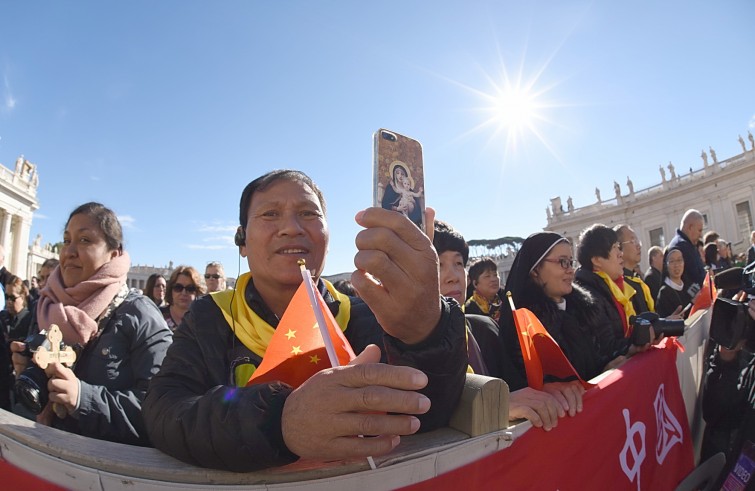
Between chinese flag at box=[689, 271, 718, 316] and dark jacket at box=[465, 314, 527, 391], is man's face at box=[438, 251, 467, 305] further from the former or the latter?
chinese flag at box=[689, 271, 718, 316]

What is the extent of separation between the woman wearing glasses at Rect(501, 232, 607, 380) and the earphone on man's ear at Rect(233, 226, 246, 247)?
1.83 meters

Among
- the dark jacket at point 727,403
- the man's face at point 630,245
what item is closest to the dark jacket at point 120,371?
the dark jacket at point 727,403

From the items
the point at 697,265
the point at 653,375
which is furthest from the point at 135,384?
the point at 697,265

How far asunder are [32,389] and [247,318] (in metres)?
0.91

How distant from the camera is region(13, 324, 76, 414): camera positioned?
157cm

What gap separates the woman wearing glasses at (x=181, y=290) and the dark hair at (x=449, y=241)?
341 cm

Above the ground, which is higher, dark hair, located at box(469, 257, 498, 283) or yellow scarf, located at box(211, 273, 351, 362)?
dark hair, located at box(469, 257, 498, 283)

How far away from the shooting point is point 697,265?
19.8ft

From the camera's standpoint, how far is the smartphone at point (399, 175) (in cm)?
95

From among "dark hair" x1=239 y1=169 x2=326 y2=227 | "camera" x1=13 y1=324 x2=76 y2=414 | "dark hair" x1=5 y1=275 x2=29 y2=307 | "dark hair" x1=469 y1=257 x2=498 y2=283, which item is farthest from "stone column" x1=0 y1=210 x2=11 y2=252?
"dark hair" x1=239 y1=169 x2=326 y2=227

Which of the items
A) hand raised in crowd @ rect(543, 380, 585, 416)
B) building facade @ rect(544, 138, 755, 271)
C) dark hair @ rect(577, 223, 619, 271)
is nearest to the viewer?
hand raised in crowd @ rect(543, 380, 585, 416)

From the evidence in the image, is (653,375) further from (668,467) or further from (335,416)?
(335,416)

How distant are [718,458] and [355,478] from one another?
106 inches

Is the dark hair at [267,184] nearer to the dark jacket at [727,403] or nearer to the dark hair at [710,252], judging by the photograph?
the dark jacket at [727,403]
